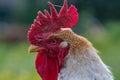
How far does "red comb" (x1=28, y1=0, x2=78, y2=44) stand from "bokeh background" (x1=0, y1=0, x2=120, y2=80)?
13.2 ft

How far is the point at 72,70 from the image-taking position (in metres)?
6.11

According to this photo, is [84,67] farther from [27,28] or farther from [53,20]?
[27,28]

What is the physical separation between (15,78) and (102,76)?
5.23 m

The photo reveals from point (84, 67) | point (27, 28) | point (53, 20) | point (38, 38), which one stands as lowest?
point (84, 67)

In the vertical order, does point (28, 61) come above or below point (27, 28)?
below

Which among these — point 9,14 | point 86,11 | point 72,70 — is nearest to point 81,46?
point 72,70

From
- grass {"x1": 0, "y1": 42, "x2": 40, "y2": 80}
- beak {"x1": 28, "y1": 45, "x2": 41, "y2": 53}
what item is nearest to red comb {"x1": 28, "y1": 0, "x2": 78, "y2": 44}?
beak {"x1": 28, "y1": 45, "x2": 41, "y2": 53}

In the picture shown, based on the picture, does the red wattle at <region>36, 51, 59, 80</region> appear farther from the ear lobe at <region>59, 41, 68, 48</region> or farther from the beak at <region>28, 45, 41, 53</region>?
the ear lobe at <region>59, 41, 68, 48</region>

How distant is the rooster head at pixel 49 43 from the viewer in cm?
633

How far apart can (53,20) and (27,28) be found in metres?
23.6

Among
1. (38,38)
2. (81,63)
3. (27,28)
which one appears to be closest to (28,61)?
(38,38)

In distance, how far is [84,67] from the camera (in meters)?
6.08

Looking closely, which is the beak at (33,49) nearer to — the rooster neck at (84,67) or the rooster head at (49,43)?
the rooster head at (49,43)

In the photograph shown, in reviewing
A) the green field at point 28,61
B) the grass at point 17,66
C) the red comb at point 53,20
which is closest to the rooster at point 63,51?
the red comb at point 53,20
